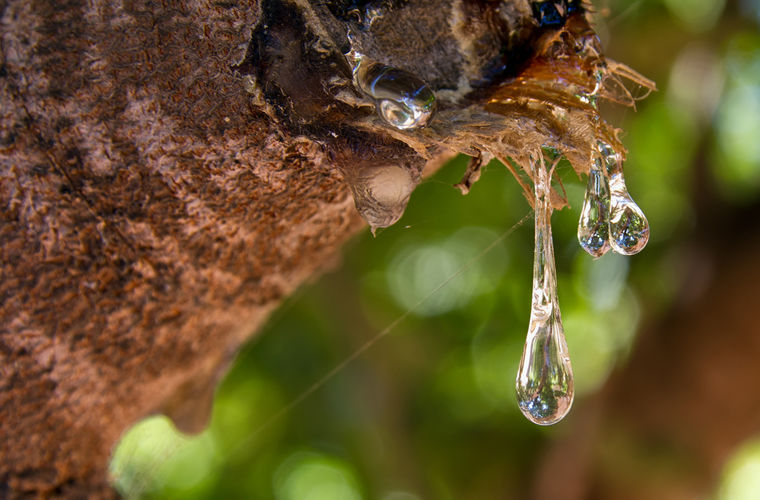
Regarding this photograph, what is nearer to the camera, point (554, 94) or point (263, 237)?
point (554, 94)

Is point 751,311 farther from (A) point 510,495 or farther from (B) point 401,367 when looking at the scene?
(B) point 401,367

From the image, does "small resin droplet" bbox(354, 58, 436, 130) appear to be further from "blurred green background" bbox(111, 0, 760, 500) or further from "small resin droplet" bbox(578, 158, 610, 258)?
"blurred green background" bbox(111, 0, 760, 500)

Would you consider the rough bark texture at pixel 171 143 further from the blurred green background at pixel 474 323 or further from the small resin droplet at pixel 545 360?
the blurred green background at pixel 474 323

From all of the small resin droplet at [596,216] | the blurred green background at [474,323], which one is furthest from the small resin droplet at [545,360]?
the blurred green background at [474,323]

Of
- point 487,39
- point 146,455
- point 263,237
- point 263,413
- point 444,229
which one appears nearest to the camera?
point 487,39

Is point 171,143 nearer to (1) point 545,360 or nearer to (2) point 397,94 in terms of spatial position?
(2) point 397,94

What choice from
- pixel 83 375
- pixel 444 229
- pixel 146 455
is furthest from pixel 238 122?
pixel 444 229
